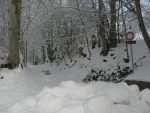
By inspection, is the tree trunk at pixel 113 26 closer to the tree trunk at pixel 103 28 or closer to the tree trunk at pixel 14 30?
the tree trunk at pixel 103 28

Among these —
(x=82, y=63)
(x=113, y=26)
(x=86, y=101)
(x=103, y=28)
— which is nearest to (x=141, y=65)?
(x=113, y=26)

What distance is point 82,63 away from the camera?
29469 mm

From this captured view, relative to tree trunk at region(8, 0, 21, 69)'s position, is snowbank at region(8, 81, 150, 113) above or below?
below

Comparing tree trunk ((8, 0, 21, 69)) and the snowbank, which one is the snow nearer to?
tree trunk ((8, 0, 21, 69))

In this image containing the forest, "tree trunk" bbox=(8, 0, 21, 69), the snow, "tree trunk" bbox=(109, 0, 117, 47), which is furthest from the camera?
"tree trunk" bbox=(109, 0, 117, 47)

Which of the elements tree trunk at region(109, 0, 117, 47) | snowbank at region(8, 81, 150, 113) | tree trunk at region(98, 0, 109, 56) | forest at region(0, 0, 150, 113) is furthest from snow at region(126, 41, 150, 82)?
snowbank at region(8, 81, 150, 113)

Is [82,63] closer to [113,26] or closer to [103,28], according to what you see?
[103,28]

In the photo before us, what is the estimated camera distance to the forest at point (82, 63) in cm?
835

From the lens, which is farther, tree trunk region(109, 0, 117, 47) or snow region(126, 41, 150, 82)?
tree trunk region(109, 0, 117, 47)

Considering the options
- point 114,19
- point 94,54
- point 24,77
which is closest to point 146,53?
point 114,19

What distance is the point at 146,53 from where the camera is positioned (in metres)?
22.1

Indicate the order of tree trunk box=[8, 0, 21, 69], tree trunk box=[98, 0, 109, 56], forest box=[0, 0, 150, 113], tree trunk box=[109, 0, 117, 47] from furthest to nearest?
tree trunk box=[98, 0, 109, 56]
tree trunk box=[109, 0, 117, 47]
tree trunk box=[8, 0, 21, 69]
forest box=[0, 0, 150, 113]

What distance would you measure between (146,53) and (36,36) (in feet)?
67.4

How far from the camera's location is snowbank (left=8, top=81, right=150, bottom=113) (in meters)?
7.69
